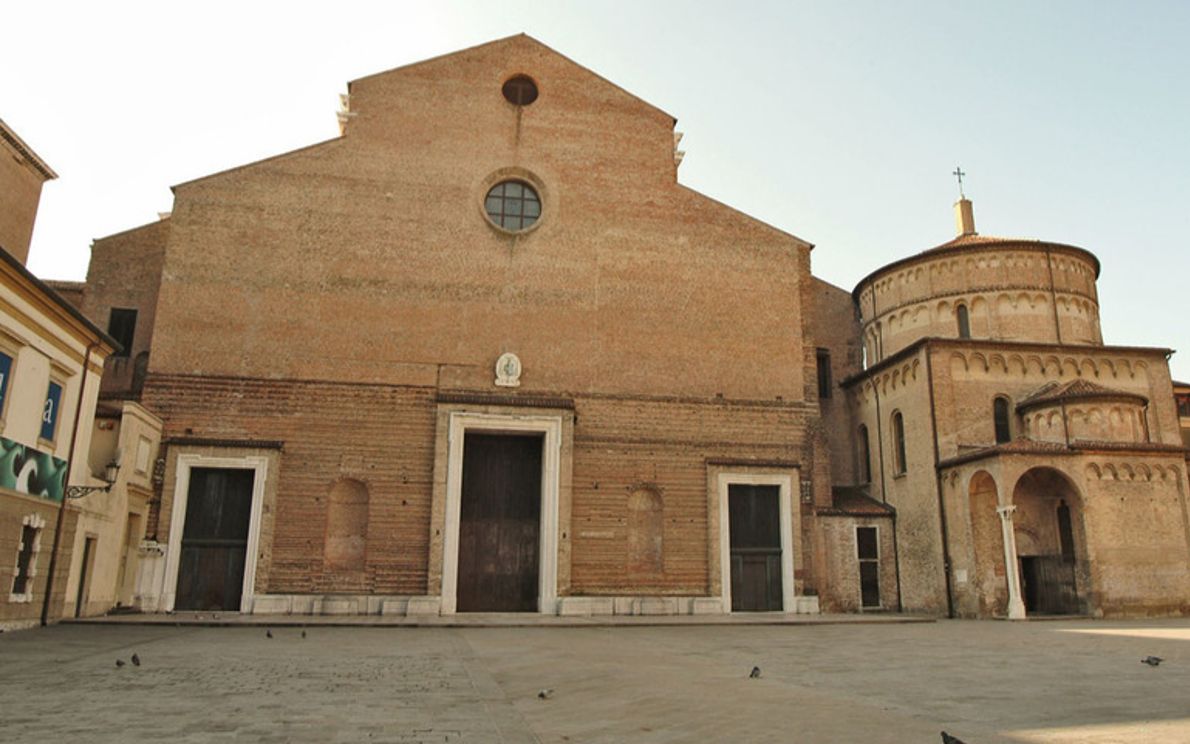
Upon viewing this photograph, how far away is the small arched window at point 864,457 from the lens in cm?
2684

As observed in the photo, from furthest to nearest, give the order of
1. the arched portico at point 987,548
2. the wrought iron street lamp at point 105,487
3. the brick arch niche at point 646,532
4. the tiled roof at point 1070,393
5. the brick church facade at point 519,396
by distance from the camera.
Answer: the tiled roof at point 1070,393 < the arched portico at point 987,548 < the brick arch niche at point 646,532 < the brick church facade at point 519,396 < the wrought iron street lamp at point 105,487

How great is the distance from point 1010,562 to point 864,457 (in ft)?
21.3

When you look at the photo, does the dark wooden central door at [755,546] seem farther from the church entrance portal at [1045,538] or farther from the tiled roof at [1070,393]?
the tiled roof at [1070,393]

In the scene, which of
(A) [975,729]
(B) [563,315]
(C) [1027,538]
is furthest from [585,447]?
(A) [975,729]

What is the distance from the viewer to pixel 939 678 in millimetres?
9078

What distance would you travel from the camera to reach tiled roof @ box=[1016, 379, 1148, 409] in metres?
22.6

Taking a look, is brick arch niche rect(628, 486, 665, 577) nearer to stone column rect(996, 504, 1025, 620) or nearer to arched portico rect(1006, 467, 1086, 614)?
stone column rect(996, 504, 1025, 620)

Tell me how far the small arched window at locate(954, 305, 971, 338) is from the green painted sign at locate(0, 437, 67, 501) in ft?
82.6

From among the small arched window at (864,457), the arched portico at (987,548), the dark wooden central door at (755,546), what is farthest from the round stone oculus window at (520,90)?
the arched portico at (987,548)

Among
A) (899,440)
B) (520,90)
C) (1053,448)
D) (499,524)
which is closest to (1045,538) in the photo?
(1053,448)

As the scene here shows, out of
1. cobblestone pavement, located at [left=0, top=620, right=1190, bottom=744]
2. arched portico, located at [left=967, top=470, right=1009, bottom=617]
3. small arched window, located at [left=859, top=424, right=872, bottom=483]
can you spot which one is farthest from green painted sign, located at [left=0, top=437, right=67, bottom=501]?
small arched window, located at [left=859, top=424, right=872, bottom=483]

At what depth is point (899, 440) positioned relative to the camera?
82.8 feet

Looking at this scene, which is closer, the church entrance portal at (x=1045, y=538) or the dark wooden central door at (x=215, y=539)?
the dark wooden central door at (x=215, y=539)

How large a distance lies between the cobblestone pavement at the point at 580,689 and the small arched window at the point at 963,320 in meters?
15.2
